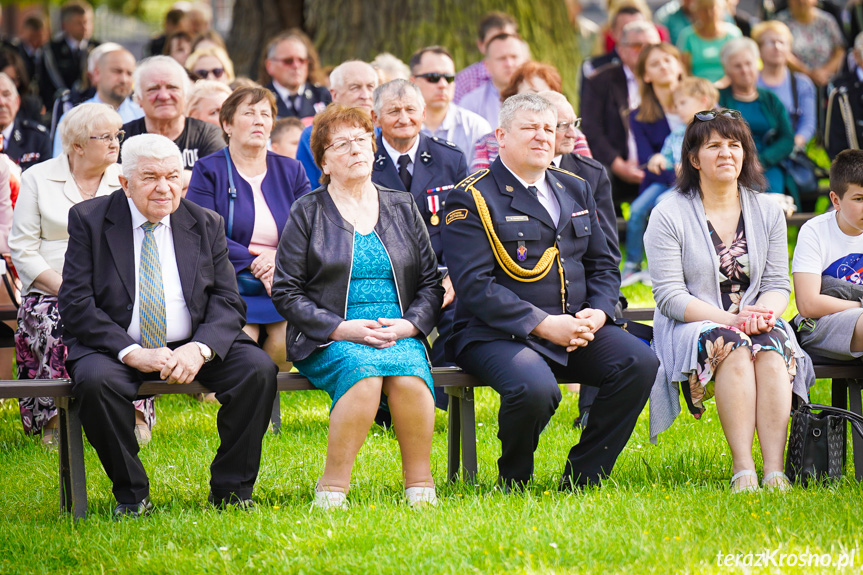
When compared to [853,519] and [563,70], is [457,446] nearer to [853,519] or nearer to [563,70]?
[853,519]

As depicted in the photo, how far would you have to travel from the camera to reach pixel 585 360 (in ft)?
16.0

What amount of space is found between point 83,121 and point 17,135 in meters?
3.07

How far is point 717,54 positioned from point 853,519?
7.16 metres

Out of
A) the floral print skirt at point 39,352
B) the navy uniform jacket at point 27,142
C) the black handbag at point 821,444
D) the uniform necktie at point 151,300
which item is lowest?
the black handbag at point 821,444

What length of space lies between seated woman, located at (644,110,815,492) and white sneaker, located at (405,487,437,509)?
1.11 m

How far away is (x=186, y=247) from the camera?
15.8ft

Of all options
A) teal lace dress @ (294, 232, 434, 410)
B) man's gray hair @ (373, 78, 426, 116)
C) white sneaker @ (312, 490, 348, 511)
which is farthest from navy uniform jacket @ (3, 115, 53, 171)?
white sneaker @ (312, 490, 348, 511)

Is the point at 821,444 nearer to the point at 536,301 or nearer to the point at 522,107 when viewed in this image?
the point at 536,301

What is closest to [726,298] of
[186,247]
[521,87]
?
[521,87]

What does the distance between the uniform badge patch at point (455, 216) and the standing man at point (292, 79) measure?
150 inches

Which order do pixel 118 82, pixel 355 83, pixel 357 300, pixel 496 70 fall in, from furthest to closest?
pixel 496 70 < pixel 118 82 < pixel 355 83 < pixel 357 300

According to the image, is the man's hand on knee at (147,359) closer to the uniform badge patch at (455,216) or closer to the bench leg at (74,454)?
the bench leg at (74,454)

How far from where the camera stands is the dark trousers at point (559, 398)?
15.1 ft

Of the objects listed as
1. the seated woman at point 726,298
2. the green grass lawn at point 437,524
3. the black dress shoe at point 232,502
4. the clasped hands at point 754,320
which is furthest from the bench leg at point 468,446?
the clasped hands at point 754,320
